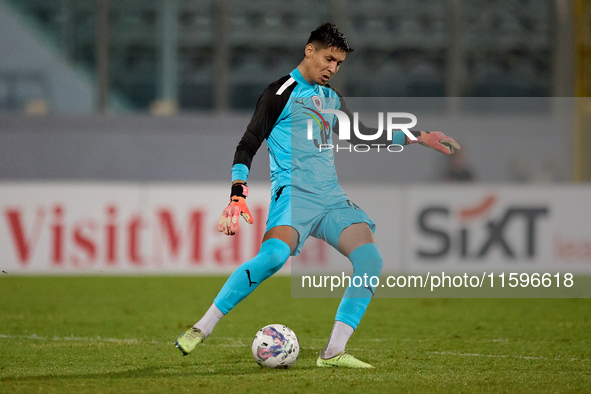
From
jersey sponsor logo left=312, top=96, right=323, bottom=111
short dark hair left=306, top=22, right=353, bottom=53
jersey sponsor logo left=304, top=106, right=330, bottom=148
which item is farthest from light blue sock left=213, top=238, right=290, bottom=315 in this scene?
short dark hair left=306, top=22, right=353, bottom=53

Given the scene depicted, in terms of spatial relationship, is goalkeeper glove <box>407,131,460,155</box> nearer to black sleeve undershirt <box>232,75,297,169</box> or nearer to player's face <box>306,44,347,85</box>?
player's face <box>306,44,347,85</box>

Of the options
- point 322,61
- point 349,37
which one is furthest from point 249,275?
point 349,37

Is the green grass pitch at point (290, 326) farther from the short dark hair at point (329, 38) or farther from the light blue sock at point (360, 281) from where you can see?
the short dark hair at point (329, 38)

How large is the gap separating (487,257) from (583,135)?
5.53 meters

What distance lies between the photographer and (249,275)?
432cm

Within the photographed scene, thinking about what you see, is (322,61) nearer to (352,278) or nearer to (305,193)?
(305,193)

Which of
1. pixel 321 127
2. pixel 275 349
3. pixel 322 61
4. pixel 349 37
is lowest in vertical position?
pixel 275 349

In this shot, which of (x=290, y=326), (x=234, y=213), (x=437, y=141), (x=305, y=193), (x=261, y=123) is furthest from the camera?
(x=290, y=326)

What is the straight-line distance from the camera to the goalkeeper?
4324mm

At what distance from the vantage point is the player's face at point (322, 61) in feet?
14.8

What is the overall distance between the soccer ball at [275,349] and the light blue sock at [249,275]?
349mm

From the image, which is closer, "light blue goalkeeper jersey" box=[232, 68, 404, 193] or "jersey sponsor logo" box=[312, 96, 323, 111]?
"light blue goalkeeper jersey" box=[232, 68, 404, 193]

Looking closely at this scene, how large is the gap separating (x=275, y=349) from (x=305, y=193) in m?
0.92

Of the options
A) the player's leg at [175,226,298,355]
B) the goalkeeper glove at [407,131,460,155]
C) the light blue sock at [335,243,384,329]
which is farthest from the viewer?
the goalkeeper glove at [407,131,460,155]
